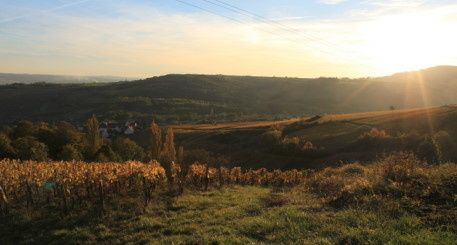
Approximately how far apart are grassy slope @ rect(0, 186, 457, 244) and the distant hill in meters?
106

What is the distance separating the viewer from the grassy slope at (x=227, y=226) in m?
6.71

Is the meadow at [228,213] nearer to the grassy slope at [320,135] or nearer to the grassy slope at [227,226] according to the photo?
the grassy slope at [227,226]

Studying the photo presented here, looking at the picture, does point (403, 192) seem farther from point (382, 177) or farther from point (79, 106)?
point (79, 106)

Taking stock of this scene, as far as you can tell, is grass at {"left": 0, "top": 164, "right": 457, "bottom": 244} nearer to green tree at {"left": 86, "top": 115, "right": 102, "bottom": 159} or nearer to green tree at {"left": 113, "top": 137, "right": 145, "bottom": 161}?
green tree at {"left": 86, "top": 115, "right": 102, "bottom": 159}

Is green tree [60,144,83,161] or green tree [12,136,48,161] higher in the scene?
green tree [12,136,48,161]

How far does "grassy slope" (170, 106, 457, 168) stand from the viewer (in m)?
42.5

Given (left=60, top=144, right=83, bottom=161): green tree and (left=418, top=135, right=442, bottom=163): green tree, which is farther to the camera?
(left=60, top=144, right=83, bottom=161): green tree

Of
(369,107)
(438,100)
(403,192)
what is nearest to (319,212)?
(403,192)

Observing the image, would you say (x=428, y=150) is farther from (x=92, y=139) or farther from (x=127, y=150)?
(x=92, y=139)

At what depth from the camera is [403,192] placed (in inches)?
364

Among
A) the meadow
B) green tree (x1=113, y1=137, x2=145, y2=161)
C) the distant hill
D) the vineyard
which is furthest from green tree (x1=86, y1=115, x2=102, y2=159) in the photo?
the distant hill

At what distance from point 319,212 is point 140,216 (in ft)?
17.1

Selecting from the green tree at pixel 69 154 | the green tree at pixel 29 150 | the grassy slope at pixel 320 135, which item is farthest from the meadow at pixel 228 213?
the grassy slope at pixel 320 135

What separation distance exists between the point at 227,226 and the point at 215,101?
552 ft
